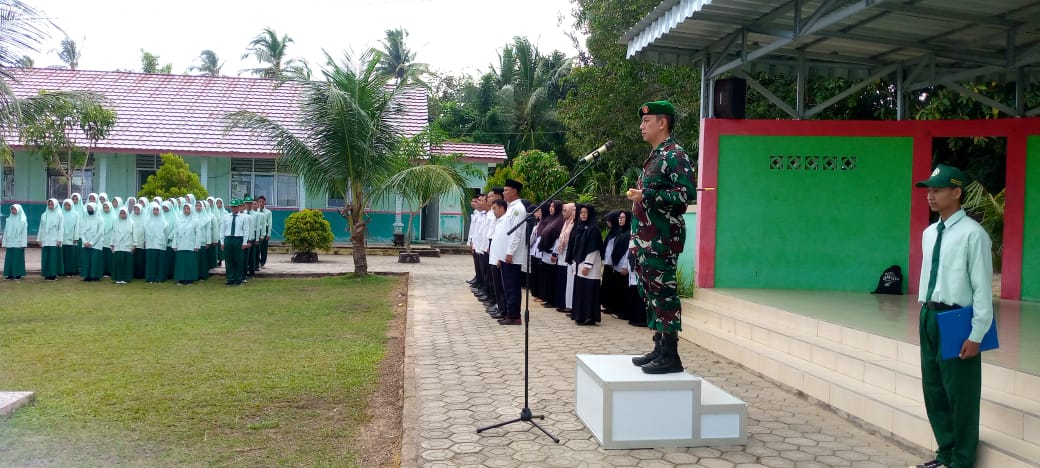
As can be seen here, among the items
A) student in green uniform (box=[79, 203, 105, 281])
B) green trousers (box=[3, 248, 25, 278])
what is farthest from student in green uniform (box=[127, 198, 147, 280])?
green trousers (box=[3, 248, 25, 278])

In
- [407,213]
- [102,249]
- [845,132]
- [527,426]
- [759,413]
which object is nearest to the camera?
[527,426]

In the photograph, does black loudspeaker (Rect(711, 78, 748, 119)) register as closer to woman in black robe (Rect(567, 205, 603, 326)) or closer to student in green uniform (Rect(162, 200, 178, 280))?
woman in black robe (Rect(567, 205, 603, 326))

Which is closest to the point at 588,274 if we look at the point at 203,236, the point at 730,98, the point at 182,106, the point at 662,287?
the point at 730,98

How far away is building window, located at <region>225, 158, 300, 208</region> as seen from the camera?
23.0m

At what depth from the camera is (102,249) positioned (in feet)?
48.9

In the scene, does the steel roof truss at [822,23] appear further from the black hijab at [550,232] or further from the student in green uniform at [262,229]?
the student in green uniform at [262,229]

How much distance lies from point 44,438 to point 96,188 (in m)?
20.3

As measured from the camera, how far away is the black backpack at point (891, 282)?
9.05m

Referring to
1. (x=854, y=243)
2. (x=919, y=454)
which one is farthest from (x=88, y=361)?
(x=854, y=243)

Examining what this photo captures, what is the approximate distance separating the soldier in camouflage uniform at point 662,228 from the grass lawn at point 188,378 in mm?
1983

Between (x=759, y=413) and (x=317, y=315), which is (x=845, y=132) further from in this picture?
(x=317, y=315)

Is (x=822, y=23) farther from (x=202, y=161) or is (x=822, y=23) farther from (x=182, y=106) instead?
(x=182, y=106)

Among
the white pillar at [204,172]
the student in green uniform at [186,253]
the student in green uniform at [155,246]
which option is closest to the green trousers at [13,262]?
the student in green uniform at [155,246]

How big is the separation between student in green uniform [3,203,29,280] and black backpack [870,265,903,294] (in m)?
14.4
